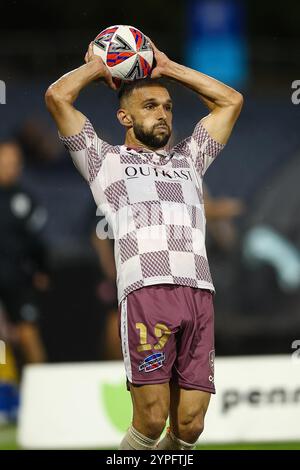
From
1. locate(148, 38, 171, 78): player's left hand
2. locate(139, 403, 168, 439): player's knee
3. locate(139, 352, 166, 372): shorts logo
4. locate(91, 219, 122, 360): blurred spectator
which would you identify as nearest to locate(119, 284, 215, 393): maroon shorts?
locate(139, 352, 166, 372): shorts logo

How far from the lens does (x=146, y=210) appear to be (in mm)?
6312

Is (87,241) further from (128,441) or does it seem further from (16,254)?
(128,441)

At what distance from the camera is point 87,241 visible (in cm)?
1272

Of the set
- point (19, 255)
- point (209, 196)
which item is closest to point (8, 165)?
point (19, 255)

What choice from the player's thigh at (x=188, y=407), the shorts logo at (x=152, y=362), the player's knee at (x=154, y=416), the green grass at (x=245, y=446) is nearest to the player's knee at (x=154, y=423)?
the player's knee at (x=154, y=416)

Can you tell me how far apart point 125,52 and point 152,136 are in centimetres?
55

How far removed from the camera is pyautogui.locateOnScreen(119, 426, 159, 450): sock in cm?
622

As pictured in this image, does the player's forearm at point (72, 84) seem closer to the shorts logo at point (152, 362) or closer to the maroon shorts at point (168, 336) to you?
the maroon shorts at point (168, 336)

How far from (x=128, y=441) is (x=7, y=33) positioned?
341 inches

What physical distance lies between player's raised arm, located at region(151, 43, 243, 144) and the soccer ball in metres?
0.11

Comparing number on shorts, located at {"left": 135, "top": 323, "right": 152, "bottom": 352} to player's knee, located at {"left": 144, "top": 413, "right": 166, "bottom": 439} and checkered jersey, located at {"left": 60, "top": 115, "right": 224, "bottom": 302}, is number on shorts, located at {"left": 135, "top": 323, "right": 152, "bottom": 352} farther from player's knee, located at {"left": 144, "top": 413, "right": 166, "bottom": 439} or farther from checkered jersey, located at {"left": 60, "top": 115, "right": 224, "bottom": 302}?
player's knee, located at {"left": 144, "top": 413, "right": 166, "bottom": 439}

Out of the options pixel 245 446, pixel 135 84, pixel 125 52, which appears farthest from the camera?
pixel 245 446

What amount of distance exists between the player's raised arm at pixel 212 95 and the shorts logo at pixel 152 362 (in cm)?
153

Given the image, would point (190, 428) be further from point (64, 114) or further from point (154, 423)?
point (64, 114)
